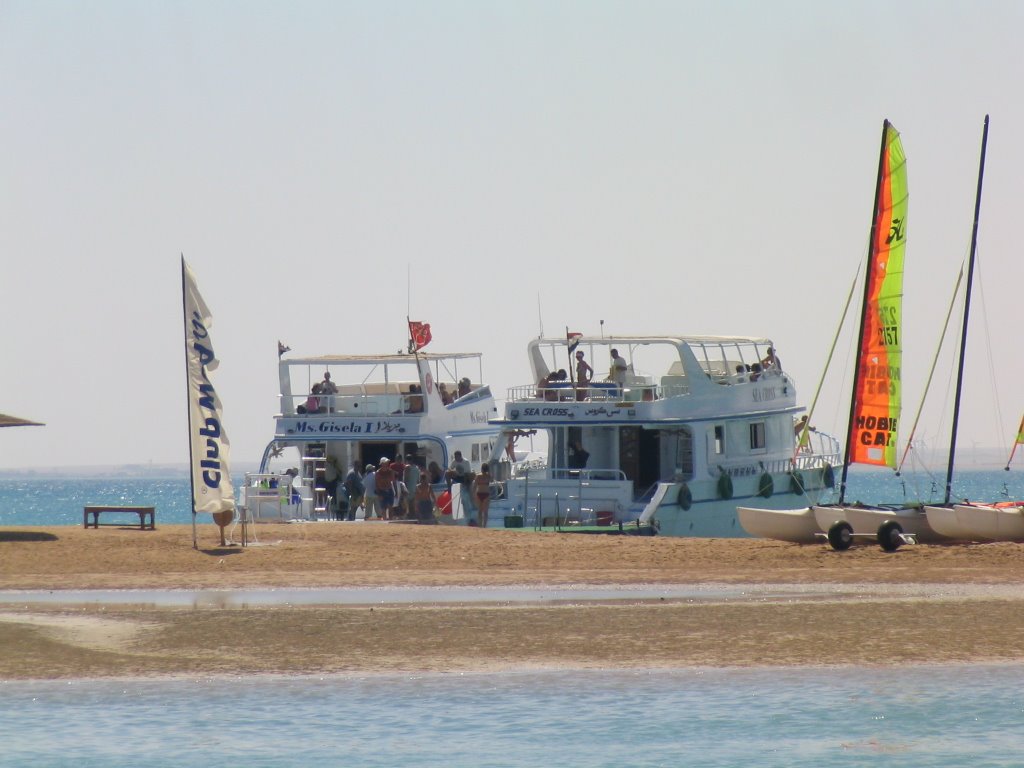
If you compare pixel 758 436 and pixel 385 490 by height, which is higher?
pixel 758 436

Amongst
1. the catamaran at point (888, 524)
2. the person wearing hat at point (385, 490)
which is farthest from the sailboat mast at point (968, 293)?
the person wearing hat at point (385, 490)

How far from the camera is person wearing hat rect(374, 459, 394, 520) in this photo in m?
34.2

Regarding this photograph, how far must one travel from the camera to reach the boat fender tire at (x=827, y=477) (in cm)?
4053

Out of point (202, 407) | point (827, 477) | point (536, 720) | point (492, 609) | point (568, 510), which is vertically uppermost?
point (202, 407)

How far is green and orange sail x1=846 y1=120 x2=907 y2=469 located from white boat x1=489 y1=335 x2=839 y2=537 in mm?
5565

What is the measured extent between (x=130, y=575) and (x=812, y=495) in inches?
732

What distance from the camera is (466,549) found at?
28.4m

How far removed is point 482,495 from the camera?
33656 millimetres

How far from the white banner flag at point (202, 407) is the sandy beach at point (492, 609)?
1238 millimetres

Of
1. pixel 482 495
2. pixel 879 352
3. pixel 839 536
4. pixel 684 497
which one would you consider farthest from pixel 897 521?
pixel 482 495

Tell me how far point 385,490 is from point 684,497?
6026 millimetres

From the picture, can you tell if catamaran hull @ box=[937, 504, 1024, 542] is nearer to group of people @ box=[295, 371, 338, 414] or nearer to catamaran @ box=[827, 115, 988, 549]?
catamaran @ box=[827, 115, 988, 549]

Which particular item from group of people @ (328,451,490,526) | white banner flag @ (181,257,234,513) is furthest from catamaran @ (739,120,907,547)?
white banner flag @ (181,257,234,513)

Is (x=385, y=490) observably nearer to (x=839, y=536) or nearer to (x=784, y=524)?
(x=784, y=524)
